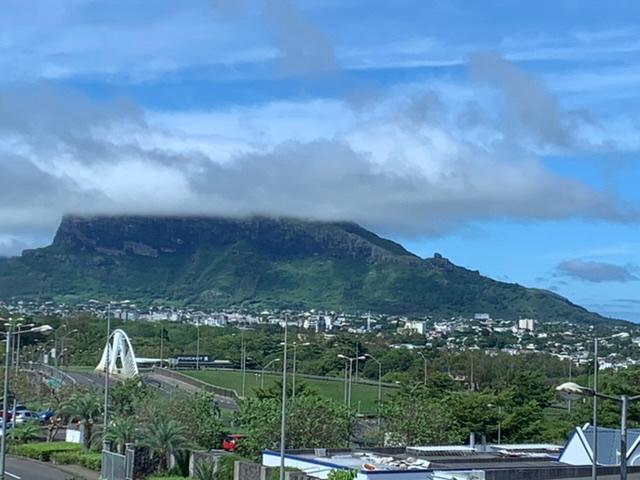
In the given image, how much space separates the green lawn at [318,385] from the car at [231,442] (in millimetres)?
28403

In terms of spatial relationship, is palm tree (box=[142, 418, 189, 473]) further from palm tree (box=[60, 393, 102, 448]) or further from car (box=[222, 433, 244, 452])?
palm tree (box=[60, 393, 102, 448])

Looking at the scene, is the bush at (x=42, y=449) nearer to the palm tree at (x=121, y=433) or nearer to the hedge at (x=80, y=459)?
the hedge at (x=80, y=459)

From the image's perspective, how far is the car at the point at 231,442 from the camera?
183 feet

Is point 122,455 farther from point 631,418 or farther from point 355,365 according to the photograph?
point 355,365

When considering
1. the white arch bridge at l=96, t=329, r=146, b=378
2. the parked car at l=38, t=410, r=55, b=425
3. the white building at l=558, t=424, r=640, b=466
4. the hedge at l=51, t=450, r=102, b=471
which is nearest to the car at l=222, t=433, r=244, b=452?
the hedge at l=51, t=450, r=102, b=471

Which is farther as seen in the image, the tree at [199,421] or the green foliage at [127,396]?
the green foliage at [127,396]

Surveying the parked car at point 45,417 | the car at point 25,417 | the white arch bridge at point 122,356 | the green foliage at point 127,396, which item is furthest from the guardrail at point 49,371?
the green foliage at point 127,396

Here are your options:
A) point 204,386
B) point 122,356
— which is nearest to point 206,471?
point 204,386

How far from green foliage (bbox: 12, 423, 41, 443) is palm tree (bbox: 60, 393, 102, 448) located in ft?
14.3

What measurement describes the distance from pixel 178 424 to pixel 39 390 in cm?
3596

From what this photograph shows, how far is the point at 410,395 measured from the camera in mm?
62562

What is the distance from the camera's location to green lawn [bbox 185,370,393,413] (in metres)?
91.9

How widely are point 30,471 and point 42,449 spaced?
5.33m

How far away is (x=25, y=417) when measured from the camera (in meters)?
73.8
